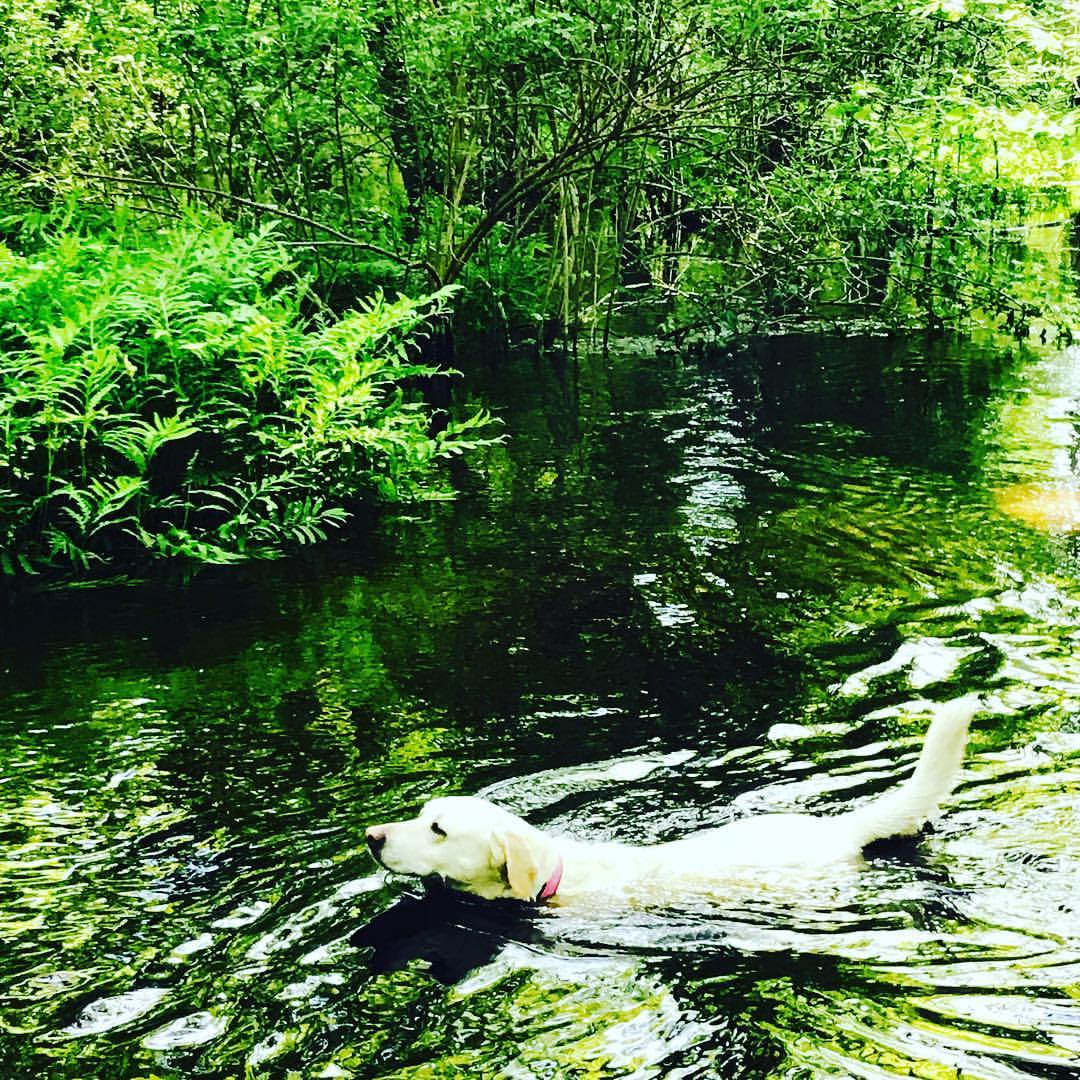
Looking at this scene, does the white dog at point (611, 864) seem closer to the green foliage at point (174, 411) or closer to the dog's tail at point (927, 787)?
the dog's tail at point (927, 787)

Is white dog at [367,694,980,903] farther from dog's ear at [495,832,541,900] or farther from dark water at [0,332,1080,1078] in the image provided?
dark water at [0,332,1080,1078]

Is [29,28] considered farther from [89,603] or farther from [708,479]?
[708,479]

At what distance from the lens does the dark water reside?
410cm

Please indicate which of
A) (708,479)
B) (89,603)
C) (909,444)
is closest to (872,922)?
(89,603)

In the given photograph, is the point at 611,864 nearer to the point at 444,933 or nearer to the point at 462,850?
the point at 462,850

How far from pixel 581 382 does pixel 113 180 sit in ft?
26.7

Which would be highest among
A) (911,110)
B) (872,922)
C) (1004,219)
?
(911,110)

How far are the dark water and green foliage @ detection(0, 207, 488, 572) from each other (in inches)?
26.5

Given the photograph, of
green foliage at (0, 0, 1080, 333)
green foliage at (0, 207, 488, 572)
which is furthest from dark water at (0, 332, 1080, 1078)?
green foliage at (0, 0, 1080, 333)

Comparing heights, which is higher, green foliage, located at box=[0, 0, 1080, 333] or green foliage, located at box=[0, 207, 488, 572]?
green foliage, located at box=[0, 0, 1080, 333]

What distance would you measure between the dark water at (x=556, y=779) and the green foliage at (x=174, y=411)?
2.21 feet

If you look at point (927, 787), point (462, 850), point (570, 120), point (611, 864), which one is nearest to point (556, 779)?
point (611, 864)

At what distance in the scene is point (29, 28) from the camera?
11.3 m

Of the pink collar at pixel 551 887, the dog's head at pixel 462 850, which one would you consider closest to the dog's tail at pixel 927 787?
the pink collar at pixel 551 887
